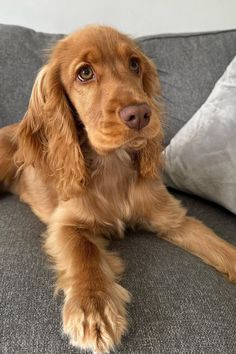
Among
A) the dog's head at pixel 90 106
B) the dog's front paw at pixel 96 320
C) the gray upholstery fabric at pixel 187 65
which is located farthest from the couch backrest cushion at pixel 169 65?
the dog's front paw at pixel 96 320

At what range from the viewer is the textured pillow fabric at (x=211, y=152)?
1.56 metres

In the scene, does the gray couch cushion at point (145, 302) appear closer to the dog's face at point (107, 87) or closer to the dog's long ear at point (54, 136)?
the dog's long ear at point (54, 136)

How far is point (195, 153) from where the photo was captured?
169 cm

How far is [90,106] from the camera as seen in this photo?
1251 millimetres

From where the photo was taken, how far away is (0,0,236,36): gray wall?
2426 mm

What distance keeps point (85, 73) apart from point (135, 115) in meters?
0.30

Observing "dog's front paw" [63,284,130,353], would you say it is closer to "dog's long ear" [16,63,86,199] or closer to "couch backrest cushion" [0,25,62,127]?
"dog's long ear" [16,63,86,199]

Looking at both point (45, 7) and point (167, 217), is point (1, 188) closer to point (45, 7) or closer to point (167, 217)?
point (167, 217)

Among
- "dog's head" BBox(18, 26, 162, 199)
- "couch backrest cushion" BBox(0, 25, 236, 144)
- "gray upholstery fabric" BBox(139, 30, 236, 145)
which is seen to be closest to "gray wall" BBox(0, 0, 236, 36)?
"couch backrest cushion" BBox(0, 25, 236, 144)

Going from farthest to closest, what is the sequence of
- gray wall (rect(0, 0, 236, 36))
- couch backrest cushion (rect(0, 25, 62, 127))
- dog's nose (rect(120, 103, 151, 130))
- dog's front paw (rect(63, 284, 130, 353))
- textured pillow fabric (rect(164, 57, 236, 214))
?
gray wall (rect(0, 0, 236, 36)) < couch backrest cushion (rect(0, 25, 62, 127)) < textured pillow fabric (rect(164, 57, 236, 214)) < dog's nose (rect(120, 103, 151, 130)) < dog's front paw (rect(63, 284, 130, 353))

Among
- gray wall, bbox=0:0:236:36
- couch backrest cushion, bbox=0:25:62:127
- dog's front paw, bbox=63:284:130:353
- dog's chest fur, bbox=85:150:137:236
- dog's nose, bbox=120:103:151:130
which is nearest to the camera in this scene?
dog's front paw, bbox=63:284:130:353

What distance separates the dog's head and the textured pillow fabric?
267mm

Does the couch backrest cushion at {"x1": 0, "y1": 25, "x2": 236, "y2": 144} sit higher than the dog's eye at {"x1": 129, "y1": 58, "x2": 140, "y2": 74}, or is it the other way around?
the dog's eye at {"x1": 129, "y1": 58, "x2": 140, "y2": 74}

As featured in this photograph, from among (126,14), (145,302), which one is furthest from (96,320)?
(126,14)
